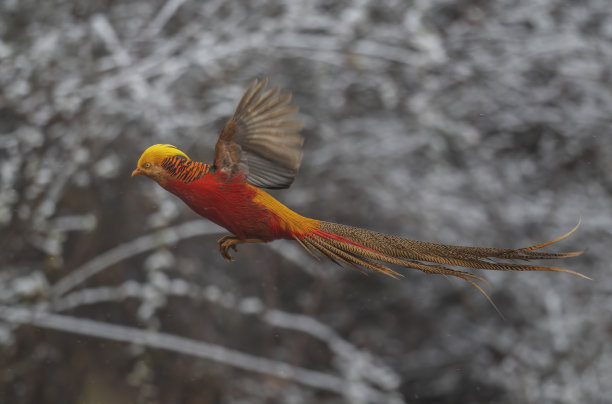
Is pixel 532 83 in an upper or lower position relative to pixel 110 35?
lower

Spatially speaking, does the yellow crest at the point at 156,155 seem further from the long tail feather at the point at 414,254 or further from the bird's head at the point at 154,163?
the long tail feather at the point at 414,254

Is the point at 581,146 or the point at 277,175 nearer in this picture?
the point at 277,175

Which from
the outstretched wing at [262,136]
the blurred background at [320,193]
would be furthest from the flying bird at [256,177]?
the blurred background at [320,193]

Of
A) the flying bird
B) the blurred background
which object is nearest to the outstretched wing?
the flying bird

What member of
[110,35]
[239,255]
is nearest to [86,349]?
[239,255]

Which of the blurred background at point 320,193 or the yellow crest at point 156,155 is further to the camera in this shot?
the blurred background at point 320,193

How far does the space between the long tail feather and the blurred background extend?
3.97ft

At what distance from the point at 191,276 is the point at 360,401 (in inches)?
24.7

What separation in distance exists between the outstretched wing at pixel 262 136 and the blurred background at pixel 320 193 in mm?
1190

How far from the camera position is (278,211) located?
42 cm

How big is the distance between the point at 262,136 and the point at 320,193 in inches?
48.7

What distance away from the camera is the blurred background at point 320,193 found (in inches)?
64.4

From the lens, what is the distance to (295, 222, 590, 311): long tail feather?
1.15ft

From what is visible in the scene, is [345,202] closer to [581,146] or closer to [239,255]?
[239,255]
